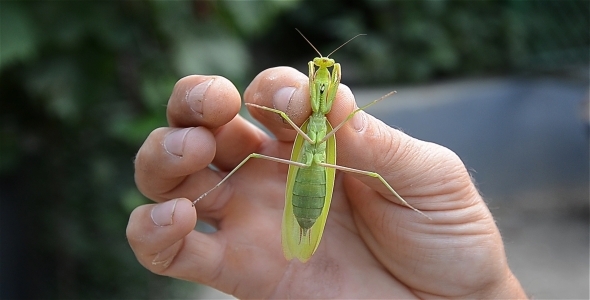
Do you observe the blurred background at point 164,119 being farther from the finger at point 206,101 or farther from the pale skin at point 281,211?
the finger at point 206,101

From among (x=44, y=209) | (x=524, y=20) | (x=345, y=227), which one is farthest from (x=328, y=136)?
(x=524, y=20)

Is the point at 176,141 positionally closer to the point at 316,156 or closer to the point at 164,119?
the point at 316,156

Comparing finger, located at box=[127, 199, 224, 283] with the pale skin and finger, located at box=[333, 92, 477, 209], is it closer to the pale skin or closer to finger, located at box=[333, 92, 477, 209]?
the pale skin

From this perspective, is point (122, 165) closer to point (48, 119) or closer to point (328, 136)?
point (48, 119)

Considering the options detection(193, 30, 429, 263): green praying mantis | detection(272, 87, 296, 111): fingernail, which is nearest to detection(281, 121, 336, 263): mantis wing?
detection(193, 30, 429, 263): green praying mantis

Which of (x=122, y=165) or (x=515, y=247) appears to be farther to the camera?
(x=515, y=247)

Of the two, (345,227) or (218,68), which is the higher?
(218,68)

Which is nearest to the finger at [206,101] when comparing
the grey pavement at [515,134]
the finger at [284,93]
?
the finger at [284,93]

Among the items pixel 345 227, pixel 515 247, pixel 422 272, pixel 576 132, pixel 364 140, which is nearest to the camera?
pixel 364 140

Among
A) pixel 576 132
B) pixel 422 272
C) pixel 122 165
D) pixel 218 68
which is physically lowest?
pixel 576 132
